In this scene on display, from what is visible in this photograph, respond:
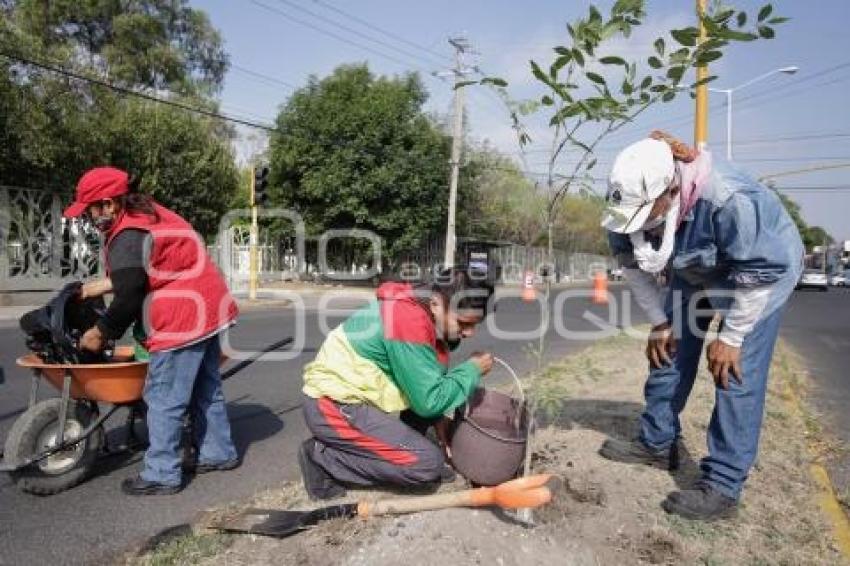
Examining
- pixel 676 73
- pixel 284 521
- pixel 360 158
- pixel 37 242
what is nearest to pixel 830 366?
pixel 676 73

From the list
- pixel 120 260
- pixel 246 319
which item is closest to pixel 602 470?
pixel 120 260

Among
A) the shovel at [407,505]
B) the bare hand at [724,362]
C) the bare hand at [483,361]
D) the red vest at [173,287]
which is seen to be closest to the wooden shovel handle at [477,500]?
the shovel at [407,505]

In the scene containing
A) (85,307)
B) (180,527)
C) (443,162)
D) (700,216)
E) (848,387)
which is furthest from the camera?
(443,162)

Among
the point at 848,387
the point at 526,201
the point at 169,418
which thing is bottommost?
the point at 848,387

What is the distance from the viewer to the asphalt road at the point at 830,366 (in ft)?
16.7

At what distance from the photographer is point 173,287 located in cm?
414

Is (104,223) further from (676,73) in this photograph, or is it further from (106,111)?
(106,111)

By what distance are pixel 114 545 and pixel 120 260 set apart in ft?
4.60

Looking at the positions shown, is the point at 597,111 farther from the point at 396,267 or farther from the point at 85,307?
the point at 396,267

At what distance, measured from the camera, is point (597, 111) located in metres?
3.64

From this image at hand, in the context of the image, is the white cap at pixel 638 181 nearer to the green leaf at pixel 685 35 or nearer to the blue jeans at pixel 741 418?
the green leaf at pixel 685 35

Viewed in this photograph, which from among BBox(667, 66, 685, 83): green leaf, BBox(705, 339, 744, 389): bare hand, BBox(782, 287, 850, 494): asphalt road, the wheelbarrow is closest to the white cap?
BBox(667, 66, 685, 83): green leaf

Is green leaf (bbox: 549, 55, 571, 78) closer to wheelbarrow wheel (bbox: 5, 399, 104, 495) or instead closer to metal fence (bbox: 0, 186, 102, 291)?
wheelbarrow wheel (bbox: 5, 399, 104, 495)

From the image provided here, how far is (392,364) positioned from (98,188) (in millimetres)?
1825
